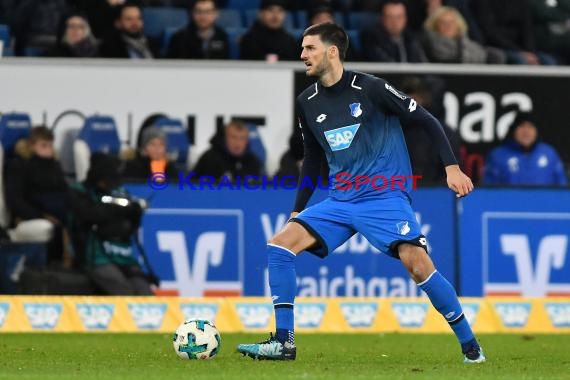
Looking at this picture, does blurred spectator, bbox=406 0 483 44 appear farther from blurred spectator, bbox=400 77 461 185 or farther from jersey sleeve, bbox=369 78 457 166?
jersey sleeve, bbox=369 78 457 166

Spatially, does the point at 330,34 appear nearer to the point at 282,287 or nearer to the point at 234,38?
the point at 282,287

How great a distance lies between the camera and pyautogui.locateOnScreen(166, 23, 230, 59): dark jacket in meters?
15.3

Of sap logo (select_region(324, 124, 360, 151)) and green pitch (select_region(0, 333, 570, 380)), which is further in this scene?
sap logo (select_region(324, 124, 360, 151))

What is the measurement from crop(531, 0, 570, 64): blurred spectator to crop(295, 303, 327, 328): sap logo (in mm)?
5486

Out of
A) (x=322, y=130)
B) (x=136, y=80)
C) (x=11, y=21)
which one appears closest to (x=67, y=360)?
(x=322, y=130)

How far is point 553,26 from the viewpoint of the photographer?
682 inches

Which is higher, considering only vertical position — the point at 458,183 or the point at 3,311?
the point at 458,183

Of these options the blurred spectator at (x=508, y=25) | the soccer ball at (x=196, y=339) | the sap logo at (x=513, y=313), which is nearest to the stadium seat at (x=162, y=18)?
the blurred spectator at (x=508, y=25)

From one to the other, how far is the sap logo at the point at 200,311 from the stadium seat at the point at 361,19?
471 cm

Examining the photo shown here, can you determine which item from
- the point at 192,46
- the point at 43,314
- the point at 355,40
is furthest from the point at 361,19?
the point at 43,314

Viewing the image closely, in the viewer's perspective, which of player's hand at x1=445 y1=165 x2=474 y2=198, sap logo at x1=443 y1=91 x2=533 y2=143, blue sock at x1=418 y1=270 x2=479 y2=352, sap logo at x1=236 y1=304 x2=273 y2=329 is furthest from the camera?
sap logo at x1=443 y1=91 x2=533 y2=143

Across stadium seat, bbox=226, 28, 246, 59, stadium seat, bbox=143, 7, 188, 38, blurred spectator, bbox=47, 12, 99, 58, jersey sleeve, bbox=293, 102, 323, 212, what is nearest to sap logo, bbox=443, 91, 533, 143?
stadium seat, bbox=226, 28, 246, 59

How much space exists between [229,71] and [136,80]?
0.97 metres

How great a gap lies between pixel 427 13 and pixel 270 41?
2373mm
